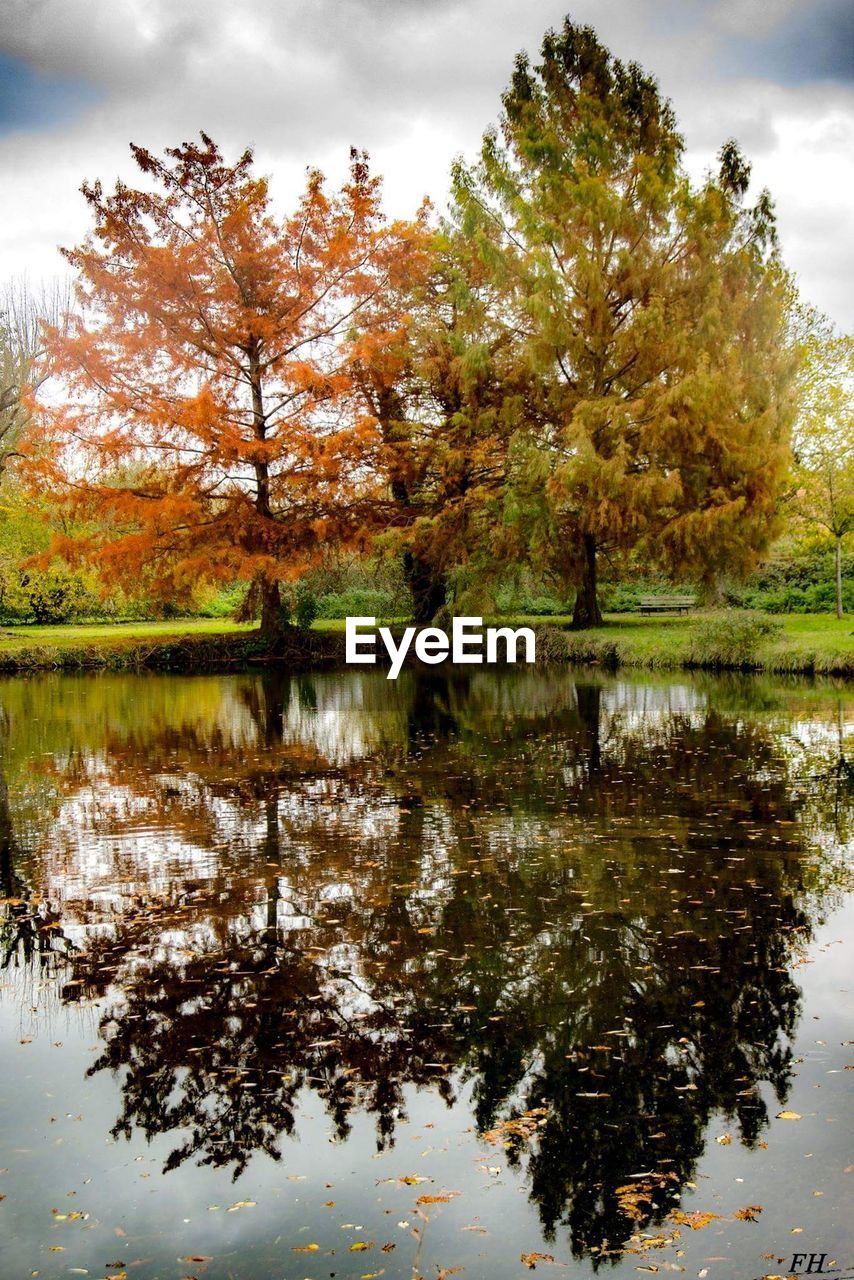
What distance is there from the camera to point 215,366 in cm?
2616

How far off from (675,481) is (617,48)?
11.5 meters

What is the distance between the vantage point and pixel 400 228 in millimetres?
25547

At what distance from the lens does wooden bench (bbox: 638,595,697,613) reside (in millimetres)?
32625

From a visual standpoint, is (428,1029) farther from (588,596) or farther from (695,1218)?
(588,596)

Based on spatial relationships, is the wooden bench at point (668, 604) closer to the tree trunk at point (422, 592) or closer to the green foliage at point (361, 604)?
the tree trunk at point (422, 592)

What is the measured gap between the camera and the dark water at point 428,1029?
10.2ft

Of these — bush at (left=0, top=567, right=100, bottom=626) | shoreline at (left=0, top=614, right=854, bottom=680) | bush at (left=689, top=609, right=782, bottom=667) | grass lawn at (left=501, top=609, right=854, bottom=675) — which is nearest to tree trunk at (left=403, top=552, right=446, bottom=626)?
shoreline at (left=0, top=614, right=854, bottom=680)

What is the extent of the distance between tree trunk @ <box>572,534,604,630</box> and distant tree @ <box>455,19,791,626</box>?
51 mm

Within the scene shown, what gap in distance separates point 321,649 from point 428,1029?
2323 centimetres

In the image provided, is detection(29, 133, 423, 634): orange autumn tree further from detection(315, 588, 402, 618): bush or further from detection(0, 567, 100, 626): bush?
detection(0, 567, 100, 626): bush

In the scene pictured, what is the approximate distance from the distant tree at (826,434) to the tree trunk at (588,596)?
5050mm

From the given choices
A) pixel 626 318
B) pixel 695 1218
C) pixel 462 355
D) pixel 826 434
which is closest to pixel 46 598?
pixel 462 355

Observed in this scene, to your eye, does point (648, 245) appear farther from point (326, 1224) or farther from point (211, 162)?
point (326, 1224)

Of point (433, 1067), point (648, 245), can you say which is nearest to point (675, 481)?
point (648, 245)
